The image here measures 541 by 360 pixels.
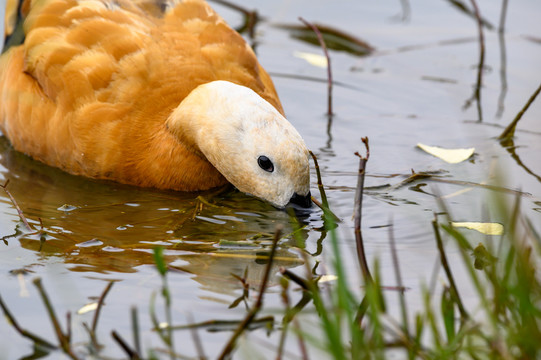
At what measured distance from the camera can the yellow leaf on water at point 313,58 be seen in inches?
308

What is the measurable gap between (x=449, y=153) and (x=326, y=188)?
107 centimetres

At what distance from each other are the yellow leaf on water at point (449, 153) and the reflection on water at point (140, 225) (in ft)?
4.66

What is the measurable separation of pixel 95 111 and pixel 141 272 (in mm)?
1564

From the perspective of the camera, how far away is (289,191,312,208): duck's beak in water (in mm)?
5176

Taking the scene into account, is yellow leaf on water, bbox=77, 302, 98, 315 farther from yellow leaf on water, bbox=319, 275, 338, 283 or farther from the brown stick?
the brown stick

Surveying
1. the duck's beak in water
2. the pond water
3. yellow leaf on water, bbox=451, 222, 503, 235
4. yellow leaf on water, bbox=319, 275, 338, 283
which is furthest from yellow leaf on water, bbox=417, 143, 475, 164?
yellow leaf on water, bbox=319, 275, 338, 283

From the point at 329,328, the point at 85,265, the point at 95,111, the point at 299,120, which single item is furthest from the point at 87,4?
the point at 329,328

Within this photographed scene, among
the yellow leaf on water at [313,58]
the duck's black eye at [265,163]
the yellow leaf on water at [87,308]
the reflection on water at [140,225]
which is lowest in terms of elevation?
the yellow leaf on water at [87,308]

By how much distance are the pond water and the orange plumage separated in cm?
17

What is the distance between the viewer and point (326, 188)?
563 cm

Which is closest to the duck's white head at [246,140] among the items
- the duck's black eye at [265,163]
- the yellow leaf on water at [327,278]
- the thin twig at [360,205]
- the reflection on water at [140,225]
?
the duck's black eye at [265,163]

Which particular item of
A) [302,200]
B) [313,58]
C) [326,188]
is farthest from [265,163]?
[313,58]

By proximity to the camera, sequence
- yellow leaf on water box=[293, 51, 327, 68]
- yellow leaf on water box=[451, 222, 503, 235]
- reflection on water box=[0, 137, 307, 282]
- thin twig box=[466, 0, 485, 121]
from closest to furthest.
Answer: reflection on water box=[0, 137, 307, 282], yellow leaf on water box=[451, 222, 503, 235], thin twig box=[466, 0, 485, 121], yellow leaf on water box=[293, 51, 327, 68]

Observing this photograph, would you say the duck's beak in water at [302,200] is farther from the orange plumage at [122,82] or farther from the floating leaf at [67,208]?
the floating leaf at [67,208]
